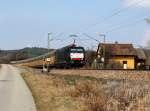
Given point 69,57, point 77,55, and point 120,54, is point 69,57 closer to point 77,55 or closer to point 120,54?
point 77,55

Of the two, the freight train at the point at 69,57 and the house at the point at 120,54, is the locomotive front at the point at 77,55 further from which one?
the house at the point at 120,54

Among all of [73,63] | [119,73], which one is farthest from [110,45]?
[119,73]

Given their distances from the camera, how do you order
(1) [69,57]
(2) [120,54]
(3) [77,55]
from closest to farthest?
(1) [69,57] < (3) [77,55] < (2) [120,54]

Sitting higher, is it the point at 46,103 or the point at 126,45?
the point at 126,45

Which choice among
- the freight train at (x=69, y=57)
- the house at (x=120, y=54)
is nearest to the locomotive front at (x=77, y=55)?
the freight train at (x=69, y=57)

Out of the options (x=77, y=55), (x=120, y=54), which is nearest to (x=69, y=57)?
(x=77, y=55)

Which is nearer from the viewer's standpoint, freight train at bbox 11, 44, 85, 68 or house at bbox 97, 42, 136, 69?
freight train at bbox 11, 44, 85, 68

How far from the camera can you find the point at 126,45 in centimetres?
10994

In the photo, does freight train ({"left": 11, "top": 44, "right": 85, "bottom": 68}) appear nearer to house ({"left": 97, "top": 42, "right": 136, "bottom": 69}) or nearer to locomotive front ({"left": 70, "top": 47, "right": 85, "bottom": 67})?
locomotive front ({"left": 70, "top": 47, "right": 85, "bottom": 67})

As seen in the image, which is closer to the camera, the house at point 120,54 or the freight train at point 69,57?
the freight train at point 69,57

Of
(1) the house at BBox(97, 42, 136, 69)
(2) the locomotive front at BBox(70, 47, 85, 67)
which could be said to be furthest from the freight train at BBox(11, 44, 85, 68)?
(1) the house at BBox(97, 42, 136, 69)

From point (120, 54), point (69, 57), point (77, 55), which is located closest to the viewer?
point (69, 57)

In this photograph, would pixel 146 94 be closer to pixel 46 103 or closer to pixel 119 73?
pixel 46 103

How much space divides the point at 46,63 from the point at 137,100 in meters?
75.0
